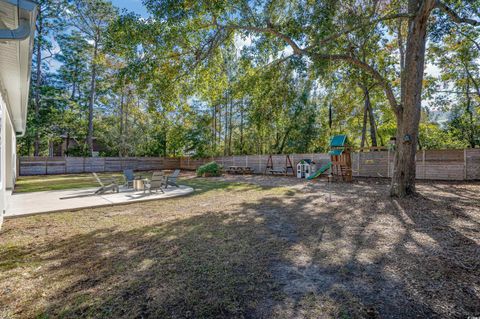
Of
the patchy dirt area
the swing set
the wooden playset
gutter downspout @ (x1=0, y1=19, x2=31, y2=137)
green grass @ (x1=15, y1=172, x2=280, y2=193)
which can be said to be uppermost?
gutter downspout @ (x1=0, y1=19, x2=31, y2=137)

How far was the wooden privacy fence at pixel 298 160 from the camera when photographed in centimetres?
1129

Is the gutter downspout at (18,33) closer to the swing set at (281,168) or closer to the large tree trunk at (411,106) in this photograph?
the large tree trunk at (411,106)

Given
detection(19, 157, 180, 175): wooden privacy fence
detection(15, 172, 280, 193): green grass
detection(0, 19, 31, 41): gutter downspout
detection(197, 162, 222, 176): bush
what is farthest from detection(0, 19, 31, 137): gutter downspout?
detection(19, 157, 180, 175): wooden privacy fence

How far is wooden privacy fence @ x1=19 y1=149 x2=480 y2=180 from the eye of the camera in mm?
11289

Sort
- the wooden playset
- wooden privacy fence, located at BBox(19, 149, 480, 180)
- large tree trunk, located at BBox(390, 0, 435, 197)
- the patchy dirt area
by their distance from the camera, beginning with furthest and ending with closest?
the wooden playset → wooden privacy fence, located at BBox(19, 149, 480, 180) → large tree trunk, located at BBox(390, 0, 435, 197) → the patchy dirt area

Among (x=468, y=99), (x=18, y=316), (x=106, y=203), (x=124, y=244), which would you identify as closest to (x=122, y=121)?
(x=106, y=203)

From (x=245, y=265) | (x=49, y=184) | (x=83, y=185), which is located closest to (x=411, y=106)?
(x=245, y=265)

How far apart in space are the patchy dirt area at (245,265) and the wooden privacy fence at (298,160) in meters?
7.58

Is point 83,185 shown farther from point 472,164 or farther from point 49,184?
point 472,164

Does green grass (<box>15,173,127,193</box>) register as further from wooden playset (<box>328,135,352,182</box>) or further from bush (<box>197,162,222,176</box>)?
wooden playset (<box>328,135,352,182</box>)

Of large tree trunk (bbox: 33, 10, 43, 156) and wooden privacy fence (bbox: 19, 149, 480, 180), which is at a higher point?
large tree trunk (bbox: 33, 10, 43, 156)

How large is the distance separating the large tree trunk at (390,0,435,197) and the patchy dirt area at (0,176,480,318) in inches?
56.9

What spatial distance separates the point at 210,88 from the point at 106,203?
5.99 meters

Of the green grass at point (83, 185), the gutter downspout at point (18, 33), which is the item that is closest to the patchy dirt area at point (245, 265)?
the gutter downspout at point (18, 33)
